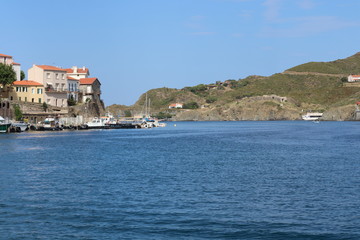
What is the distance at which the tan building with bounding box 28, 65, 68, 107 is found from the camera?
123562 millimetres

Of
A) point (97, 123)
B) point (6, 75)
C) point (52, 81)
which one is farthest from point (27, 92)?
point (97, 123)

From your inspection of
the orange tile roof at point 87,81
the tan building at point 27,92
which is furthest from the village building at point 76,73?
the tan building at point 27,92

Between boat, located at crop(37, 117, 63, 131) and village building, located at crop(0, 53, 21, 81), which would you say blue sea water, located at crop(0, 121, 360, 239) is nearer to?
boat, located at crop(37, 117, 63, 131)

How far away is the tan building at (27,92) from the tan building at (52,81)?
6.83 ft

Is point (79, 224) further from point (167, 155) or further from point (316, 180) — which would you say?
point (167, 155)

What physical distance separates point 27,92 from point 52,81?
9.26 metres

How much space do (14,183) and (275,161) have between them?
2562cm

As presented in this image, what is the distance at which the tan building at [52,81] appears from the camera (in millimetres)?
123562

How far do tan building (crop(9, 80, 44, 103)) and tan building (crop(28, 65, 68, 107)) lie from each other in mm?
2082

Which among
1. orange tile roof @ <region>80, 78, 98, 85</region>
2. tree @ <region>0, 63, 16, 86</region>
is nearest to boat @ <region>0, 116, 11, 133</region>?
tree @ <region>0, 63, 16, 86</region>

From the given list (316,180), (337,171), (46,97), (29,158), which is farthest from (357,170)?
(46,97)

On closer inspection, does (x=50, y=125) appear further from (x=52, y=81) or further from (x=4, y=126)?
(x=52, y=81)

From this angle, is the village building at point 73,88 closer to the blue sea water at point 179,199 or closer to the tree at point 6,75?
the tree at point 6,75

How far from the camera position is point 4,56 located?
118 m
